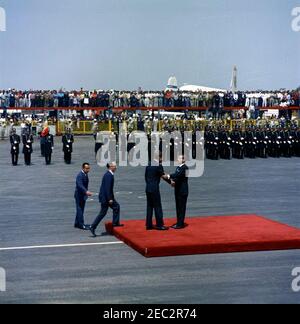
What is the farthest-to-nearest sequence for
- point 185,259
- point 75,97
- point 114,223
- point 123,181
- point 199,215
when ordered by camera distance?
point 75,97
point 123,181
point 199,215
point 114,223
point 185,259

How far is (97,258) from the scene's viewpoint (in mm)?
14891

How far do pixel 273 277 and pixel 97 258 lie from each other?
3.52 meters

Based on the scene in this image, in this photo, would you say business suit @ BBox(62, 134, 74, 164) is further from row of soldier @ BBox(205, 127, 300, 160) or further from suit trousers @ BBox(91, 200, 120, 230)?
suit trousers @ BBox(91, 200, 120, 230)

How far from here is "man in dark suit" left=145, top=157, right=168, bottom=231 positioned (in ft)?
54.7

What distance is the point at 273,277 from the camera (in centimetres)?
1314

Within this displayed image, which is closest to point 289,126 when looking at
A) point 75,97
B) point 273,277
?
point 75,97

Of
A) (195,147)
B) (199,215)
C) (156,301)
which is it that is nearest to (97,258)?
(156,301)

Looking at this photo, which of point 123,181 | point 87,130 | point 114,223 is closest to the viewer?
point 114,223

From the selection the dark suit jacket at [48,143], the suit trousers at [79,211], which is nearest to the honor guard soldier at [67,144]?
the dark suit jacket at [48,143]

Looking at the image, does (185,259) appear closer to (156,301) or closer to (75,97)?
(156,301)

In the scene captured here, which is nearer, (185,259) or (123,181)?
(185,259)

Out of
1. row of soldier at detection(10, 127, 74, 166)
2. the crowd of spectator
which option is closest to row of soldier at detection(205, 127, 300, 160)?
row of soldier at detection(10, 127, 74, 166)

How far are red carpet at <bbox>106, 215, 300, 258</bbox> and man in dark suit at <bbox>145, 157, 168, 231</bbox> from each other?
25 centimetres

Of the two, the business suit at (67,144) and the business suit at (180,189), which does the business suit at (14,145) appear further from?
the business suit at (180,189)
